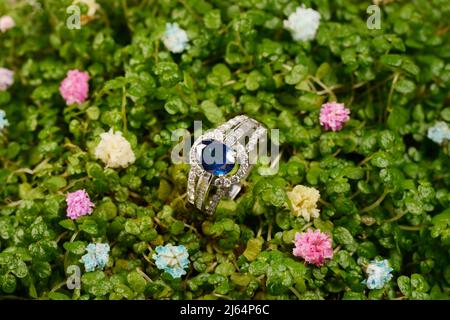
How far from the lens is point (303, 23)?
5.70 feet

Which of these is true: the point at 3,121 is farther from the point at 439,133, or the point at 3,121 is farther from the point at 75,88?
the point at 439,133

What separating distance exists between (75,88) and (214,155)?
537 mm

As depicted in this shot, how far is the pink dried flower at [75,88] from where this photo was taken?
5.66ft

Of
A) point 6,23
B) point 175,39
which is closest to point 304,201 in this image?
point 175,39

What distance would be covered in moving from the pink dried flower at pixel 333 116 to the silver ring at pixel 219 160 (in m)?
0.22

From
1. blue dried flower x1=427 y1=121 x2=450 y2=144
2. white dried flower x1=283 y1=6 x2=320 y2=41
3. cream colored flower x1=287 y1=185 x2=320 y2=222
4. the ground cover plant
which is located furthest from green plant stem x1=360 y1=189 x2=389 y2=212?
white dried flower x1=283 y1=6 x2=320 y2=41

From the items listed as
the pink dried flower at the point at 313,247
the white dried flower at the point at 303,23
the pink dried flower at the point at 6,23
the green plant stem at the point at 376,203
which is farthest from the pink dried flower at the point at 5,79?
the green plant stem at the point at 376,203

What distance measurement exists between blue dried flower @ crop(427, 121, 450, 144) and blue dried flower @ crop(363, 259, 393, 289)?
43 centimetres

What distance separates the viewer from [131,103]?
1668 mm

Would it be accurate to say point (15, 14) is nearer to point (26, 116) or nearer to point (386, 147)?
point (26, 116)

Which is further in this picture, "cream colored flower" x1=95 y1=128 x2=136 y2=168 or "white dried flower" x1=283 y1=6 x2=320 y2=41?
"white dried flower" x1=283 y1=6 x2=320 y2=41

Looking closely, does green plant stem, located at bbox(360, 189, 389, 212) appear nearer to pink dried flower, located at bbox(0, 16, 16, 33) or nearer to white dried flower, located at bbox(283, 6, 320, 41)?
white dried flower, located at bbox(283, 6, 320, 41)

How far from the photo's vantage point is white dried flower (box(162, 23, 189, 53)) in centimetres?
173
